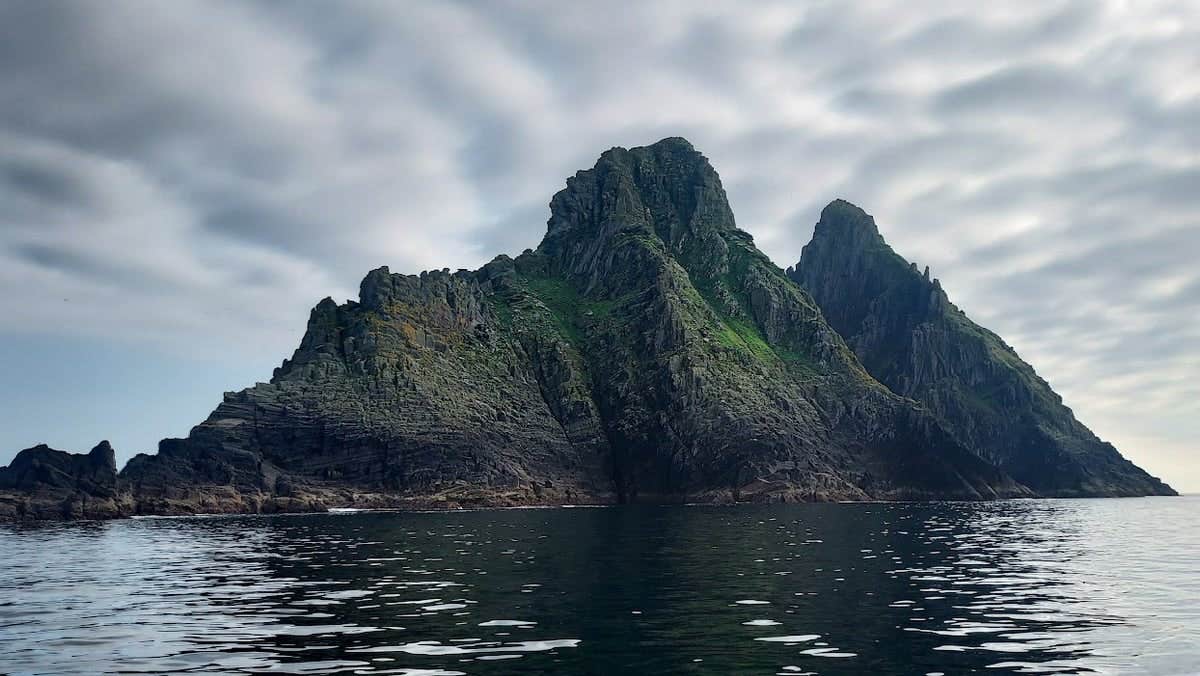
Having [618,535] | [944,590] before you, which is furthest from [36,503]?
[944,590]

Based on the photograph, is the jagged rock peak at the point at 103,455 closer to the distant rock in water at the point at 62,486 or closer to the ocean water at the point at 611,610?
the distant rock in water at the point at 62,486

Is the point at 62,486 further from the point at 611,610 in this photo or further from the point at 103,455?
the point at 611,610

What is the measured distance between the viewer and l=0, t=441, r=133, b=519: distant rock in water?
159625 millimetres

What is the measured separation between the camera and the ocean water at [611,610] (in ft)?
82.5

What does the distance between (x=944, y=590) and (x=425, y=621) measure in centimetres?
2514

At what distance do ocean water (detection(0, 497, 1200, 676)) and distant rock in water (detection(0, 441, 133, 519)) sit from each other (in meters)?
105

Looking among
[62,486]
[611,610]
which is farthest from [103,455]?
[611,610]

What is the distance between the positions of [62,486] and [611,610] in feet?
558

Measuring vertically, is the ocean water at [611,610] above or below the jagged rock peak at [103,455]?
below

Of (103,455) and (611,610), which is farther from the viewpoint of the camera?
(103,455)

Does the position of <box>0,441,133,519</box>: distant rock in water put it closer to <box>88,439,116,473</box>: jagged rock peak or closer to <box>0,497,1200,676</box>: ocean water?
<box>88,439,116,473</box>: jagged rock peak

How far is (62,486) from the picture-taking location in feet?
549

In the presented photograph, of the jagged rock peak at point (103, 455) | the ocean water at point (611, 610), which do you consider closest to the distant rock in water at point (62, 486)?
the jagged rock peak at point (103, 455)

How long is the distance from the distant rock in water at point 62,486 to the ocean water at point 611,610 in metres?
105
